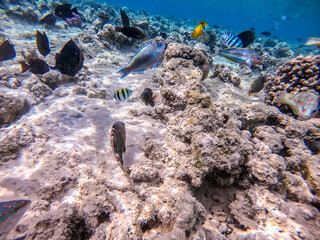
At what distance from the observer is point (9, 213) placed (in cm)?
124

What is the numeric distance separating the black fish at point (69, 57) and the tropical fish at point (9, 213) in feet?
9.93

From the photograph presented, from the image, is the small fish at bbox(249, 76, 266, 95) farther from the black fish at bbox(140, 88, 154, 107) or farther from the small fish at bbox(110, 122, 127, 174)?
the small fish at bbox(110, 122, 127, 174)

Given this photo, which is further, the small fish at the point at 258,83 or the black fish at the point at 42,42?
the small fish at the point at 258,83

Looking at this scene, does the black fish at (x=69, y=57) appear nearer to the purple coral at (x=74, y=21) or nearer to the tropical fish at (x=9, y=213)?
the tropical fish at (x=9, y=213)

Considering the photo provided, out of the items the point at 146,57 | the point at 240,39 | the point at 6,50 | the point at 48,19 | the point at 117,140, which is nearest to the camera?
the point at 117,140

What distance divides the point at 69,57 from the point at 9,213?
3.15 meters

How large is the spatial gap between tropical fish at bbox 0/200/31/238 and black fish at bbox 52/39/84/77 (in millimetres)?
3026

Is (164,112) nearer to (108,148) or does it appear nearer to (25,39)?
(108,148)

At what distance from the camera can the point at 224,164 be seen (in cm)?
193

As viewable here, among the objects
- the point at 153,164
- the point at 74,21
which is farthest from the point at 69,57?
the point at 74,21

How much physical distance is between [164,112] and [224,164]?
5.13ft

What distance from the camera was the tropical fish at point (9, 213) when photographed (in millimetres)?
1204

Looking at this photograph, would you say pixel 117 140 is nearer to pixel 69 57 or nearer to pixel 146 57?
pixel 146 57

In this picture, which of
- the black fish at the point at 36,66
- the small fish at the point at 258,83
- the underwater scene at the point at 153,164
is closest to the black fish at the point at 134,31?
the underwater scene at the point at 153,164
